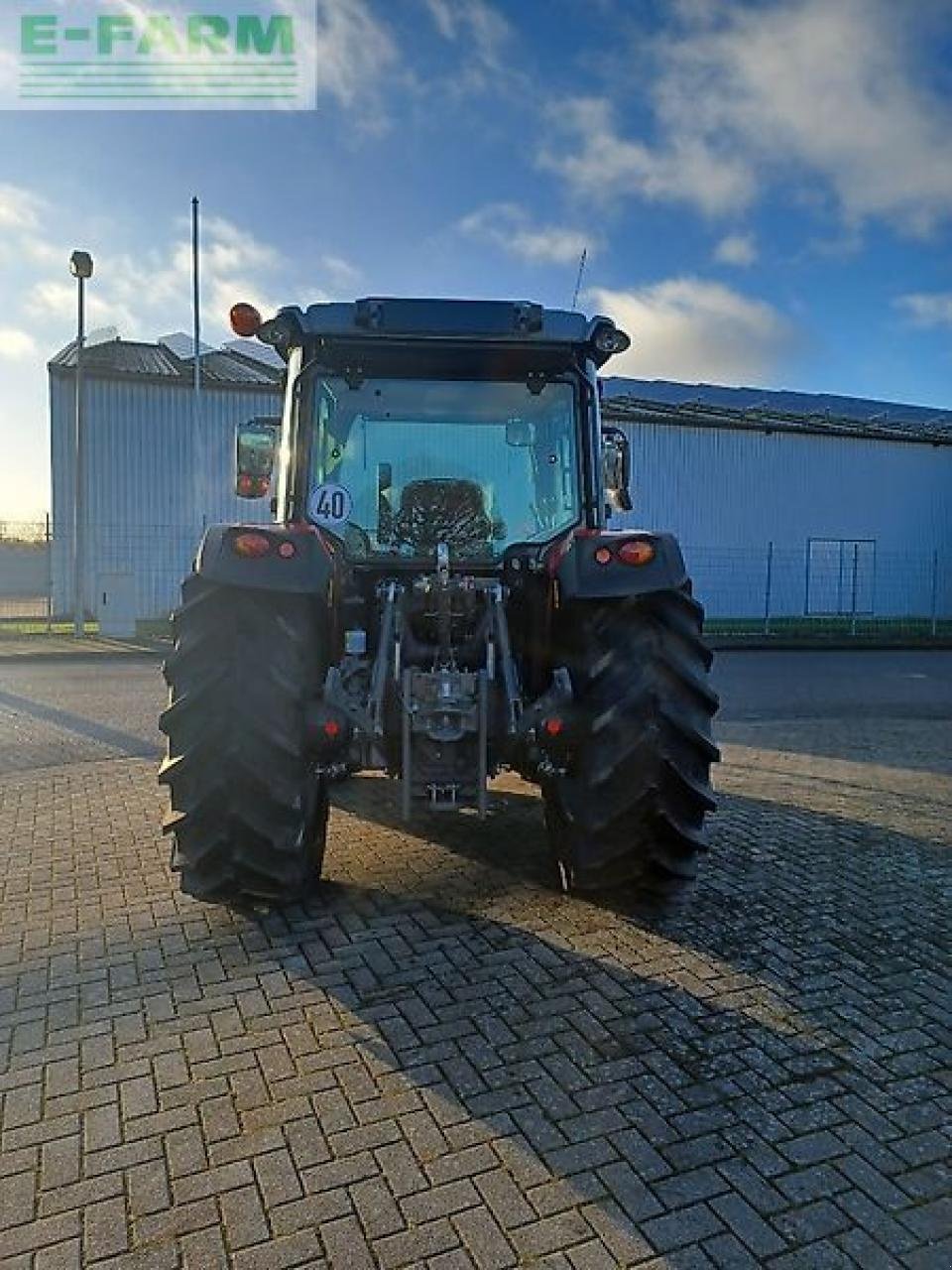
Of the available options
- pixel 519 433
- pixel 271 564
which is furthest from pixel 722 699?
pixel 271 564

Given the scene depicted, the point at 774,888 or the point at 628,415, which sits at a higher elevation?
the point at 628,415

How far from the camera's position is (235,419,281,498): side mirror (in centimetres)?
475

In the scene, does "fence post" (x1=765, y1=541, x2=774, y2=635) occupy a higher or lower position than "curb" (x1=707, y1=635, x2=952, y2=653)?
higher

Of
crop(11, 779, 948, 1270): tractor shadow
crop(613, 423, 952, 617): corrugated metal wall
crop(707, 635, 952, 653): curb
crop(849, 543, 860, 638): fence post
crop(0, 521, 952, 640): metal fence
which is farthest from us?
crop(613, 423, 952, 617): corrugated metal wall

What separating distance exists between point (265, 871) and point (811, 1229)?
7.45ft

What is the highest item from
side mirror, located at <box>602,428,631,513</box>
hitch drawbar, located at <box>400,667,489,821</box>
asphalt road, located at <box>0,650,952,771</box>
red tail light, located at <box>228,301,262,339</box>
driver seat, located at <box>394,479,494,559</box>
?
red tail light, located at <box>228,301,262,339</box>

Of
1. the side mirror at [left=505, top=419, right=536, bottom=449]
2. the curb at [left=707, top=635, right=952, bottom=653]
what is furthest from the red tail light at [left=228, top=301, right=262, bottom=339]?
the curb at [left=707, top=635, right=952, bottom=653]

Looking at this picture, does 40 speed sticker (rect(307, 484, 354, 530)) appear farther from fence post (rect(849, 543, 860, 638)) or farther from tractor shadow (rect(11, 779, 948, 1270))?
fence post (rect(849, 543, 860, 638))

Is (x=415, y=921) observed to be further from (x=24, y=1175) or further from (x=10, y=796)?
(x=10, y=796)

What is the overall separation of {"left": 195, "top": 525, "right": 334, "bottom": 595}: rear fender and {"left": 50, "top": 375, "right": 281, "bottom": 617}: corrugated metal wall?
13835mm

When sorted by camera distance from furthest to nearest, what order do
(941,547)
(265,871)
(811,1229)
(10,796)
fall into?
(941,547), (10,796), (265,871), (811,1229)

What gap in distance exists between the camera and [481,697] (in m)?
3.60

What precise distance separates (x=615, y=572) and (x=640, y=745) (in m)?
0.73

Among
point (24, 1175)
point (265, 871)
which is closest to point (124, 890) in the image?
point (265, 871)
